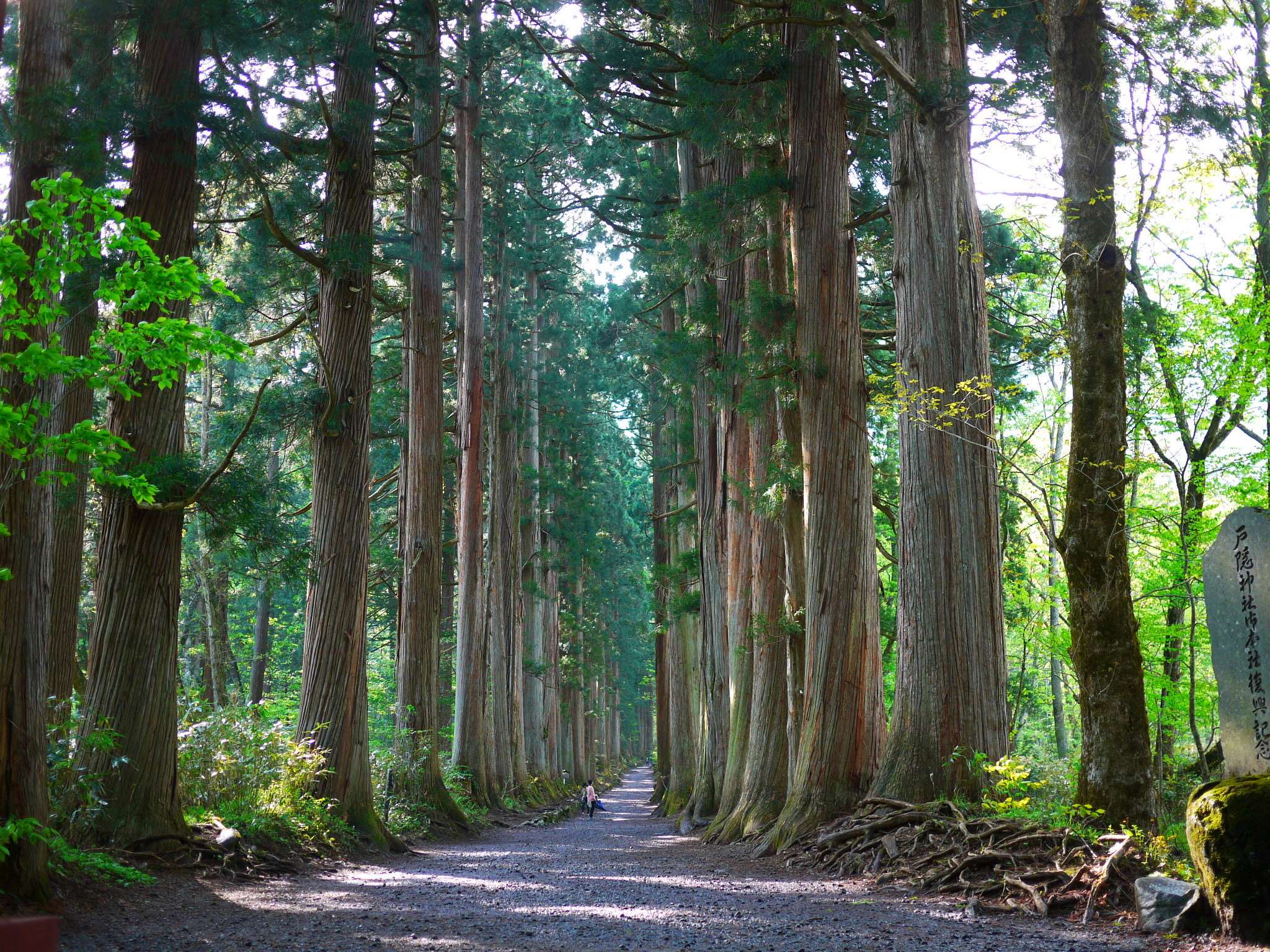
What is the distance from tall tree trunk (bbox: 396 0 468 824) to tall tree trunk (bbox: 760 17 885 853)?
21.7 ft

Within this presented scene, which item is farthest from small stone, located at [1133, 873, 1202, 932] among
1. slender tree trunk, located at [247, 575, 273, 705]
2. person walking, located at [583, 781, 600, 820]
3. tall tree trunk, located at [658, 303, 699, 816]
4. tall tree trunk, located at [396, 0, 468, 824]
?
slender tree trunk, located at [247, 575, 273, 705]

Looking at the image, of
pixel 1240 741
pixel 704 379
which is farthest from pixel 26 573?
pixel 704 379

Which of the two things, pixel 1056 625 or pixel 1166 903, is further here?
pixel 1056 625

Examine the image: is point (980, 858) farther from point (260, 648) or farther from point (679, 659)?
point (260, 648)

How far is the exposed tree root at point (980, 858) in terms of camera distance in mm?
5789

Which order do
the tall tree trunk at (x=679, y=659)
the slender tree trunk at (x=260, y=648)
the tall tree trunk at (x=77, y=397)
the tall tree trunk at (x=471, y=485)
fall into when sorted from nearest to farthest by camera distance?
the tall tree trunk at (x=77, y=397), the tall tree trunk at (x=471, y=485), the tall tree trunk at (x=679, y=659), the slender tree trunk at (x=260, y=648)

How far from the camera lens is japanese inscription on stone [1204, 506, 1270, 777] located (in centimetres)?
529

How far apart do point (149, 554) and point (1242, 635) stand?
788 cm

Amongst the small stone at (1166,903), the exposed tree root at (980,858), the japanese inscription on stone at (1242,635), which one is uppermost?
the japanese inscription on stone at (1242,635)

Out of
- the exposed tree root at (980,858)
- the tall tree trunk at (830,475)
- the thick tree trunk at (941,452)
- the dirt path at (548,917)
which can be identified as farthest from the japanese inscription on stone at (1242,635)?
the tall tree trunk at (830,475)

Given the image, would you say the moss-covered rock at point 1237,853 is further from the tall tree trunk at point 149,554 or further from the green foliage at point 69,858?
the tall tree trunk at point 149,554

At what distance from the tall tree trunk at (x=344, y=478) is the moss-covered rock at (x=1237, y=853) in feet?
28.2

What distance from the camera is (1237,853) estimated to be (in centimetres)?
466

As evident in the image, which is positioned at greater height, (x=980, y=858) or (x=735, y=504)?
(x=735, y=504)
